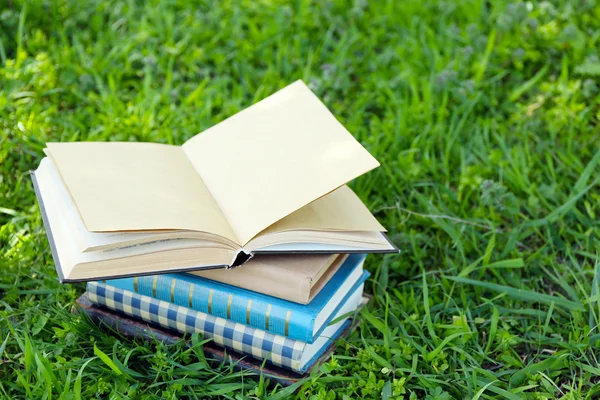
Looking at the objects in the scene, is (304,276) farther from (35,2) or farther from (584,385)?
(35,2)

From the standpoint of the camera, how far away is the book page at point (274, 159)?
1.99 meters

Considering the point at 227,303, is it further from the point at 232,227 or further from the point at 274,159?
the point at 274,159

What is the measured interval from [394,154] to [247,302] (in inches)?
46.8

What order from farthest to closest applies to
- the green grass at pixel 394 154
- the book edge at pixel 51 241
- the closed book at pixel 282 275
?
the green grass at pixel 394 154 < the closed book at pixel 282 275 < the book edge at pixel 51 241

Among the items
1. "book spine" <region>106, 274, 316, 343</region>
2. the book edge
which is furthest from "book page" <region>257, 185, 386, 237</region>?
the book edge

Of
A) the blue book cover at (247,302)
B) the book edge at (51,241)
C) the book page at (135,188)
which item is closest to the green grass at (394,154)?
the blue book cover at (247,302)

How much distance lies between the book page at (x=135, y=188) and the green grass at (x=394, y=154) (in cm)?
40

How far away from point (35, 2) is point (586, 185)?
264 centimetres

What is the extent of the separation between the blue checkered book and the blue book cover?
0.07ft

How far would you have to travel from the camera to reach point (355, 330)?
2363mm

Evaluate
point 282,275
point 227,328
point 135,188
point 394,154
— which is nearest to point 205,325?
point 227,328

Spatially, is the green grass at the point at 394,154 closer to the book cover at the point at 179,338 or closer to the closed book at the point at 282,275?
the book cover at the point at 179,338

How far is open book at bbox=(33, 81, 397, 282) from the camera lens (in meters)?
1.94

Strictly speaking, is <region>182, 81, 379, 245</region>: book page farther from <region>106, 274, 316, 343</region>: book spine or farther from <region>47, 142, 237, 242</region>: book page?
<region>106, 274, 316, 343</region>: book spine
